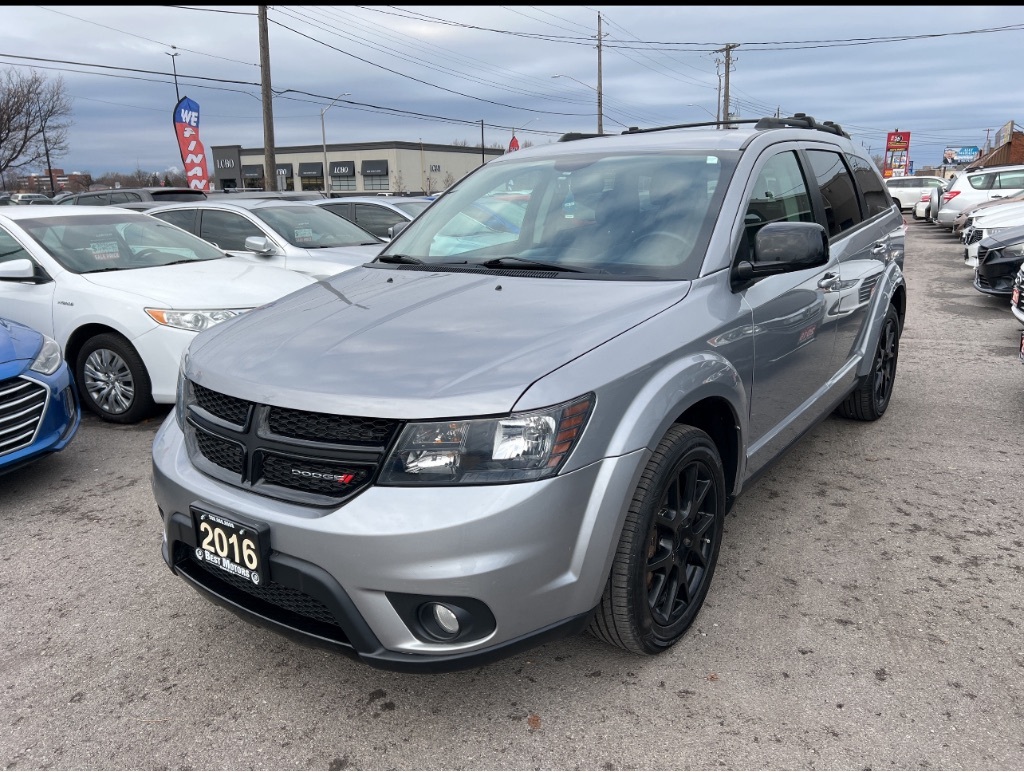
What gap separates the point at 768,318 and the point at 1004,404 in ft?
12.1

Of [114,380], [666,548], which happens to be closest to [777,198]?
[666,548]

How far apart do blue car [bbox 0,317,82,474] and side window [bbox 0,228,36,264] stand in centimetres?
159

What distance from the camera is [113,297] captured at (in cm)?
547

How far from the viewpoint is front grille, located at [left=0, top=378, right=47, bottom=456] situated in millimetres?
4152

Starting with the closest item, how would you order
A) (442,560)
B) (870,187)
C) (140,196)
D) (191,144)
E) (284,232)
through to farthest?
(442,560) < (870,187) < (284,232) < (140,196) < (191,144)

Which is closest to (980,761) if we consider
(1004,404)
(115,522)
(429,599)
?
(429,599)

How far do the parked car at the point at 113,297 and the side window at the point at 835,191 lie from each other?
3880 mm

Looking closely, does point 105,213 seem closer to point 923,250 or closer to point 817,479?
point 817,479

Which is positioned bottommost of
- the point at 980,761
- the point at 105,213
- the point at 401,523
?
the point at 980,761

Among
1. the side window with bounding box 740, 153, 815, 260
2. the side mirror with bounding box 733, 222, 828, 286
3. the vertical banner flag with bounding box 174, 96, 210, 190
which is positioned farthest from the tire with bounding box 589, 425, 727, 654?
the vertical banner flag with bounding box 174, 96, 210, 190

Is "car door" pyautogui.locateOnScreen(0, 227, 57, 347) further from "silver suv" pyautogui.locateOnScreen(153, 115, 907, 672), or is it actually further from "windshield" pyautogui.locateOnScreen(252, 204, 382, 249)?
"silver suv" pyautogui.locateOnScreen(153, 115, 907, 672)

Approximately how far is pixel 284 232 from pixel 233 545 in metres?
6.69

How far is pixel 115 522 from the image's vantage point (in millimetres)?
3982

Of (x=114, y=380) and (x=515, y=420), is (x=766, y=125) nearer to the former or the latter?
(x=515, y=420)
